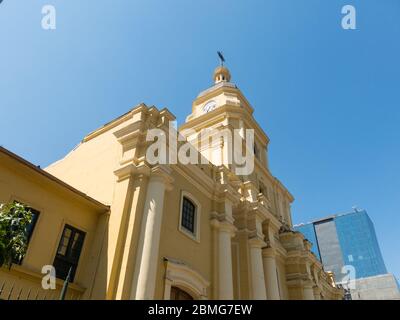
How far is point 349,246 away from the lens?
235ft

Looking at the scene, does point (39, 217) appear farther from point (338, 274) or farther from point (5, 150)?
point (338, 274)

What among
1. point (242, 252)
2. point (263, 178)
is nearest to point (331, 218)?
point (263, 178)

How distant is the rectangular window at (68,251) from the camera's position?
9969 mm

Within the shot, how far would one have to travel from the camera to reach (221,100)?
2673 cm

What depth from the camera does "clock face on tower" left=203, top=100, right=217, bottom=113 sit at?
2687cm

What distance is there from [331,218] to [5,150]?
3039 inches

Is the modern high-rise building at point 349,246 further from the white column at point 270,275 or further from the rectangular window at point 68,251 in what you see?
the rectangular window at point 68,251

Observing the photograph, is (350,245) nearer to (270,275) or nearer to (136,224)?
(270,275)

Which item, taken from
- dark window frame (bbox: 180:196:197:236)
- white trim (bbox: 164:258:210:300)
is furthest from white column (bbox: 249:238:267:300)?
dark window frame (bbox: 180:196:197:236)

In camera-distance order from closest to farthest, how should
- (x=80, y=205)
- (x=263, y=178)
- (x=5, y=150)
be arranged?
(x=5, y=150)
(x=80, y=205)
(x=263, y=178)

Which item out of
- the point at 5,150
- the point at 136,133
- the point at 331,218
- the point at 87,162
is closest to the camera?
the point at 5,150

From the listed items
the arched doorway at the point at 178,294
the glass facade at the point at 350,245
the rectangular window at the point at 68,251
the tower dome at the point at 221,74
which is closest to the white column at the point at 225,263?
the arched doorway at the point at 178,294

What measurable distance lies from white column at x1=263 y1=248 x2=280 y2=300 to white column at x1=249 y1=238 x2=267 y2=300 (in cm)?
132

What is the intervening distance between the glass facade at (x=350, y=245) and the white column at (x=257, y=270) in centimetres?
6009
